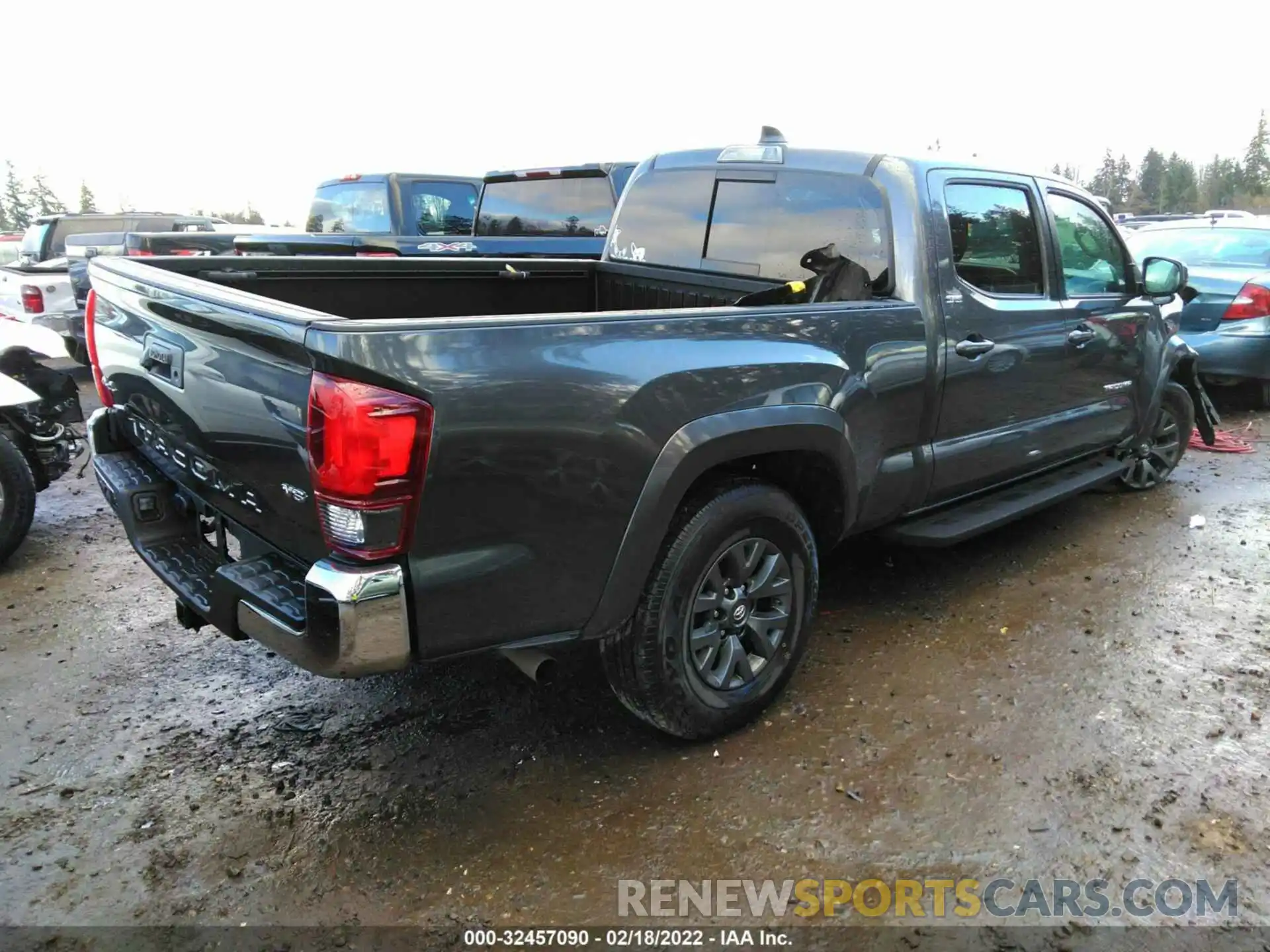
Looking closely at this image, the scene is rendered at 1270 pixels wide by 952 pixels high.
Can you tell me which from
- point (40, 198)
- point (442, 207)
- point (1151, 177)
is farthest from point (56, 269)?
point (1151, 177)

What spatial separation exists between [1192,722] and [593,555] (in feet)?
7.74

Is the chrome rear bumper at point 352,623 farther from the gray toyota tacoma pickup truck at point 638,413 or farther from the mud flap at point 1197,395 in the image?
the mud flap at point 1197,395

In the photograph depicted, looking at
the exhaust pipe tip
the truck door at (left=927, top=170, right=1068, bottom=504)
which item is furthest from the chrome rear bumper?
the truck door at (left=927, top=170, right=1068, bottom=504)

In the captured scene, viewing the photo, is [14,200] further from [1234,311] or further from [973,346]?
[973,346]

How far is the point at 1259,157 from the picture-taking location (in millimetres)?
79188

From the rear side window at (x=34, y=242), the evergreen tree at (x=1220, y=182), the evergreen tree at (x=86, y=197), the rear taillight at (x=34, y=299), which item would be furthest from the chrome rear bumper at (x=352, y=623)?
the evergreen tree at (x=1220, y=182)

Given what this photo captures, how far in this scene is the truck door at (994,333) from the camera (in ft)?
11.8

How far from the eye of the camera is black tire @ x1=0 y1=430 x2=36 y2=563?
4.34 metres

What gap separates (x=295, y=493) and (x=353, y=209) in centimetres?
767

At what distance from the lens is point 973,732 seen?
10.3ft

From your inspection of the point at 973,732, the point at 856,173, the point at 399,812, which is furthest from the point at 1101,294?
the point at 399,812

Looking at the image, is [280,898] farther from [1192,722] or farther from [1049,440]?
[1049,440]

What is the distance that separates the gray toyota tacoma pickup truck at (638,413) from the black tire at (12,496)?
1.48 m

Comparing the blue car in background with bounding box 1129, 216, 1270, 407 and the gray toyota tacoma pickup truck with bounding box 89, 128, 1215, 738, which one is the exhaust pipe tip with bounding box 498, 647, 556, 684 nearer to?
the gray toyota tacoma pickup truck with bounding box 89, 128, 1215, 738
